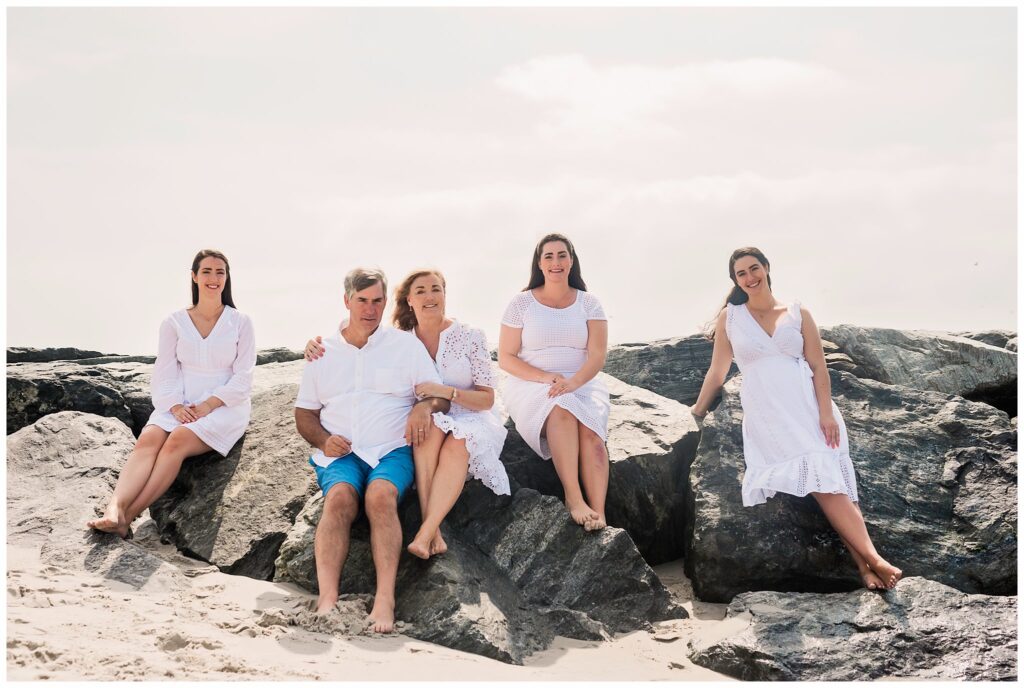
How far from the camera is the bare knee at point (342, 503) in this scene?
5.95 meters

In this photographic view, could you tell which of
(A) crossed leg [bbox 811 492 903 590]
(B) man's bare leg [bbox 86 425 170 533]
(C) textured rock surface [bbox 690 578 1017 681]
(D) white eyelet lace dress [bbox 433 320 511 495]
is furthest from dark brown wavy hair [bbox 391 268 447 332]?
→ (A) crossed leg [bbox 811 492 903 590]

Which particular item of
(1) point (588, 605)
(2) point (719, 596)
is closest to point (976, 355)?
(2) point (719, 596)

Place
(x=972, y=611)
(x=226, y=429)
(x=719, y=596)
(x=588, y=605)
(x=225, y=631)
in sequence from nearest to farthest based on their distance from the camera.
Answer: (x=225, y=631)
(x=972, y=611)
(x=588, y=605)
(x=719, y=596)
(x=226, y=429)

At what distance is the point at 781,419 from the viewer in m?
6.96

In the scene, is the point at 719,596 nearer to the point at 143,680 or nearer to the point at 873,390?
the point at 873,390

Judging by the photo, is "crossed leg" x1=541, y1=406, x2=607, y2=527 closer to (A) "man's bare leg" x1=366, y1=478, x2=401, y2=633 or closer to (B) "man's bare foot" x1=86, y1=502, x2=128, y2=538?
(A) "man's bare leg" x1=366, y1=478, x2=401, y2=633

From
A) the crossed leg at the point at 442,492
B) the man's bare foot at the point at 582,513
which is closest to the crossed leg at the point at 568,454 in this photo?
the man's bare foot at the point at 582,513

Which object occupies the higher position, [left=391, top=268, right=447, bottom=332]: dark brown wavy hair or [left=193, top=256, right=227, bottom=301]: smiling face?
[left=193, top=256, right=227, bottom=301]: smiling face

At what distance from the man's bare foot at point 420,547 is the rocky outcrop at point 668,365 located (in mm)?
4323

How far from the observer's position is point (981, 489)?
282 inches

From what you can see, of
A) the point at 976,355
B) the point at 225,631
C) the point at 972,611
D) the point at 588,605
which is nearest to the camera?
the point at 225,631

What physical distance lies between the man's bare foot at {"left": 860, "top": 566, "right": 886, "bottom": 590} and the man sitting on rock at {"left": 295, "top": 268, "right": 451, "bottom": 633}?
10.0 feet

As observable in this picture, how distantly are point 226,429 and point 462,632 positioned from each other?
3061mm

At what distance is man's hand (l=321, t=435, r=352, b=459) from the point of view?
245 inches
